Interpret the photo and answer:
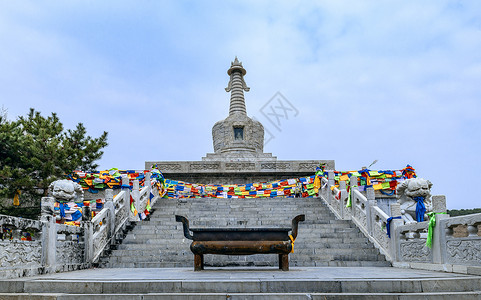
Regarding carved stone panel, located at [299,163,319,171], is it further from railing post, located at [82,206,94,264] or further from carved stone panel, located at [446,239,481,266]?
carved stone panel, located at [446,239,481,266]

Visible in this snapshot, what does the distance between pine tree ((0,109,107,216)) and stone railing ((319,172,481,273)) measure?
1086 centimetres

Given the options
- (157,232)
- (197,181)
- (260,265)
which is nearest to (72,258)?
(157,232)

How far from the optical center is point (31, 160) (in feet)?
48.1

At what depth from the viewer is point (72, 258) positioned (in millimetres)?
7676

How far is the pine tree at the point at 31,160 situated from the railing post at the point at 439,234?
1294 cm

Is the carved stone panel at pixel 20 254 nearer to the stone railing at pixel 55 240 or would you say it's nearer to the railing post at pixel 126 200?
the stone railing at pixel 55 240

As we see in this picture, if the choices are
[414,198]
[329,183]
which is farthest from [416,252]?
[329,183]

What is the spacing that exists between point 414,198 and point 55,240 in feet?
27.6

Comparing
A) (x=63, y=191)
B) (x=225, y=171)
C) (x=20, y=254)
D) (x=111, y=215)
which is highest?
(x=225, y=171)

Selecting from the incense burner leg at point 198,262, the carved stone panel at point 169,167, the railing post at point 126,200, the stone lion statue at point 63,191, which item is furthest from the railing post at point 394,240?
the carved stone panel at point 169,167

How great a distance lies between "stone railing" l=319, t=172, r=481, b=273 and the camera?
6031 mm

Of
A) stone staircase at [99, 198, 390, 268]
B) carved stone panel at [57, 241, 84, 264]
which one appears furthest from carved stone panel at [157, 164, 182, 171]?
carved stone panel at [57, 241, 84, 264]

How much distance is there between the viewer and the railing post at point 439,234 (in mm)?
6676

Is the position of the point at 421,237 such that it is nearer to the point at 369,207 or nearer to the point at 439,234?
the point at 439,234
